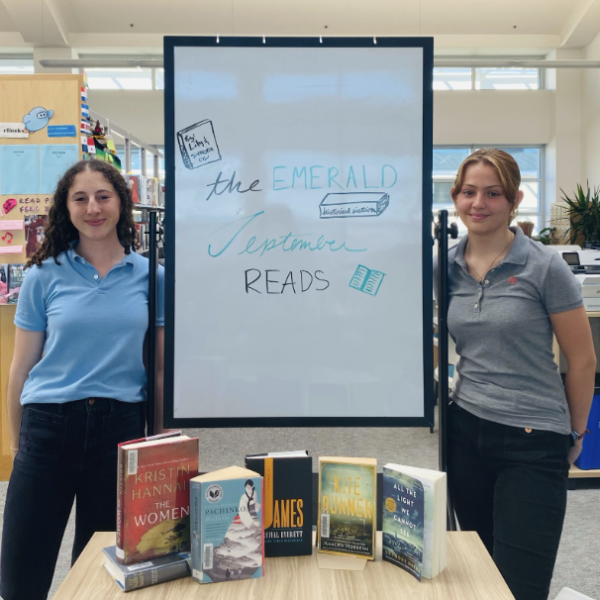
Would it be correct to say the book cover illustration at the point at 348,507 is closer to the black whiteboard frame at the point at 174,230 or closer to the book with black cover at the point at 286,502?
the book with black cover at the point at 286,502

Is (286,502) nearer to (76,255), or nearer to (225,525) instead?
(225,525)

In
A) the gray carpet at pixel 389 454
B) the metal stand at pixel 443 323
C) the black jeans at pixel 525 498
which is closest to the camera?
the black jeans at pixel 525 498

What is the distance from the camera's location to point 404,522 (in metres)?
1.12

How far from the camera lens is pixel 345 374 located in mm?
1422

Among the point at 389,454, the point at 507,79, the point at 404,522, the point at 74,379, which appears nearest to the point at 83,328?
the point at 74,379

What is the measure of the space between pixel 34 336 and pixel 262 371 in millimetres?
628

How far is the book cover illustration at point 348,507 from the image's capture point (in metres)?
1.14

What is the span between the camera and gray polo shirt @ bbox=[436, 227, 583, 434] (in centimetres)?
141

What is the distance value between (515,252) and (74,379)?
46.3 inches

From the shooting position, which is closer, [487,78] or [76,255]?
[76,255]

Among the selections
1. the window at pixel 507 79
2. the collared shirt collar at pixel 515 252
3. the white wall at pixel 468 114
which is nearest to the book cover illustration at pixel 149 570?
the collared shirt collar at pixel 515 252

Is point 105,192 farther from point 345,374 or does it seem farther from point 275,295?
point 345,374

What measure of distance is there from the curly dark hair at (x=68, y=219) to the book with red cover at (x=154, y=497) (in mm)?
697

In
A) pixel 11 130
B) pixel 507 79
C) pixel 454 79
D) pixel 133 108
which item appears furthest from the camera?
pixel 507 79
